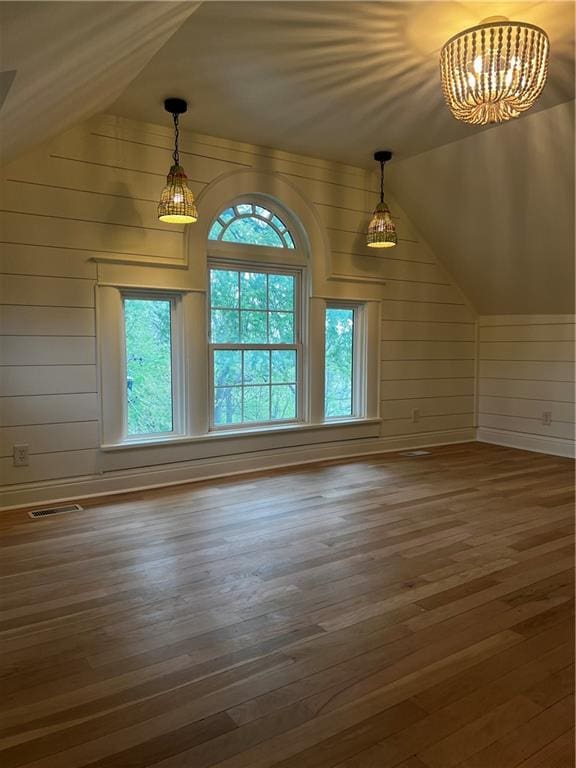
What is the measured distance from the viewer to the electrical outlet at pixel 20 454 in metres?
3.38

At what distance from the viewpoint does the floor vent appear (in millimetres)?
3269

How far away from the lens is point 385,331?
5.04m

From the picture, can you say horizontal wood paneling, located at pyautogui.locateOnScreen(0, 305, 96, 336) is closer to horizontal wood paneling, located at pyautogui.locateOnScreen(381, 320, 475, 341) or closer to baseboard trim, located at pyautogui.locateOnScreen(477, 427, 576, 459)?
horizontal wood paneling, located at pyautogui.locateOnScreen(381, 320, 475, 341)

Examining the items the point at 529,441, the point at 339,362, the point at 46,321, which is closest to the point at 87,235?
the point at 46,321

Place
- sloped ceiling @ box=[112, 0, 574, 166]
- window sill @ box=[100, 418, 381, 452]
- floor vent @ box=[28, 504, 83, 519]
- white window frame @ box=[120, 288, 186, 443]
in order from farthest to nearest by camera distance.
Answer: white window frame @ box=[120, 288, 186, 443] < window sill @ box=[100, 418, 381, 452] < floor vent @ box=[28, 504, 83, 519] < sloped ceiling @ box=[112, 0, 574, 166]

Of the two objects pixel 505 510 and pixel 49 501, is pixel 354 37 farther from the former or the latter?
pixel 49 501

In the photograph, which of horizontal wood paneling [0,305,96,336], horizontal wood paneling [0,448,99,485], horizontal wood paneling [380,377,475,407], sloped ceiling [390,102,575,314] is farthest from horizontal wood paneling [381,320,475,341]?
horizontal wood paneling [0,448,99,485]

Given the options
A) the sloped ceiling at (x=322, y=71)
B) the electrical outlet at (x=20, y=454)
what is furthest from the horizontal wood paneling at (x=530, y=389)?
the electrical outlet at (x=20, y=454)

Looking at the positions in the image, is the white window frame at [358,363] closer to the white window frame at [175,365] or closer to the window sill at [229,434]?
the window sill at [229,434]

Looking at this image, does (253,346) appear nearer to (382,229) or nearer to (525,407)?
(382,229)

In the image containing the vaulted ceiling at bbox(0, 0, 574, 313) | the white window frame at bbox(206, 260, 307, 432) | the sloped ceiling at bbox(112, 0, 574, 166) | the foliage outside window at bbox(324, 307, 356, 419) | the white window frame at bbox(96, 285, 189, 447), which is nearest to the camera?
the vaulted ceiling at bbox(0, 0, 574, 313)

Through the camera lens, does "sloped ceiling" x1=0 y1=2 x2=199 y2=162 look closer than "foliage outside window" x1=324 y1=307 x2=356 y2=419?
Yes

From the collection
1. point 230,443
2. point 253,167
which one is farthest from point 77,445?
point 253,167

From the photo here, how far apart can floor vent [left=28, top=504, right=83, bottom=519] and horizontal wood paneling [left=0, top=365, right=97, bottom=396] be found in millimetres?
755
